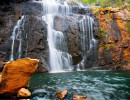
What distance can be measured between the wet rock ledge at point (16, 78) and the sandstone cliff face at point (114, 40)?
37.3 ft

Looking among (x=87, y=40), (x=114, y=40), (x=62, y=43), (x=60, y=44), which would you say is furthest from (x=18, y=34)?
(x=114, y=40)

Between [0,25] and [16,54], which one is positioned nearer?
[16,54]

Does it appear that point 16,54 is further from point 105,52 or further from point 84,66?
point 105,52

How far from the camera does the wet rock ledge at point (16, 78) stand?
4512 millimetres

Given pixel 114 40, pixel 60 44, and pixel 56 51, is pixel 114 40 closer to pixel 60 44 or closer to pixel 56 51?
pixel 60 44

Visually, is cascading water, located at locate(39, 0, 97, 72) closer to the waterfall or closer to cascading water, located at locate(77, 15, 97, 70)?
cascading water, located at locate(77, 15, 97, 70)

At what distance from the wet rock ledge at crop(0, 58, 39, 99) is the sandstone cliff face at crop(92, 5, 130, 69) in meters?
11.4

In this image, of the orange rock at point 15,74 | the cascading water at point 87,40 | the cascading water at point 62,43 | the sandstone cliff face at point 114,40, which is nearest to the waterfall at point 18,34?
the cascading water at point 62,43

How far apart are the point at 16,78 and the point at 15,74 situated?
169 mm

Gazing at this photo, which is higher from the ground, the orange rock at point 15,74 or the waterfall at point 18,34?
the waterfall at point 18,34

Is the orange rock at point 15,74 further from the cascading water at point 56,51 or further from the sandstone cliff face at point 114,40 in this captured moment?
the sandstone cliff face at point 114,40

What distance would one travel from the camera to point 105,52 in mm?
15156

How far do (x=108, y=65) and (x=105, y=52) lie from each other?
1.74 meters

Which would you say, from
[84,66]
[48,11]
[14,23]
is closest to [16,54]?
[14,23]
